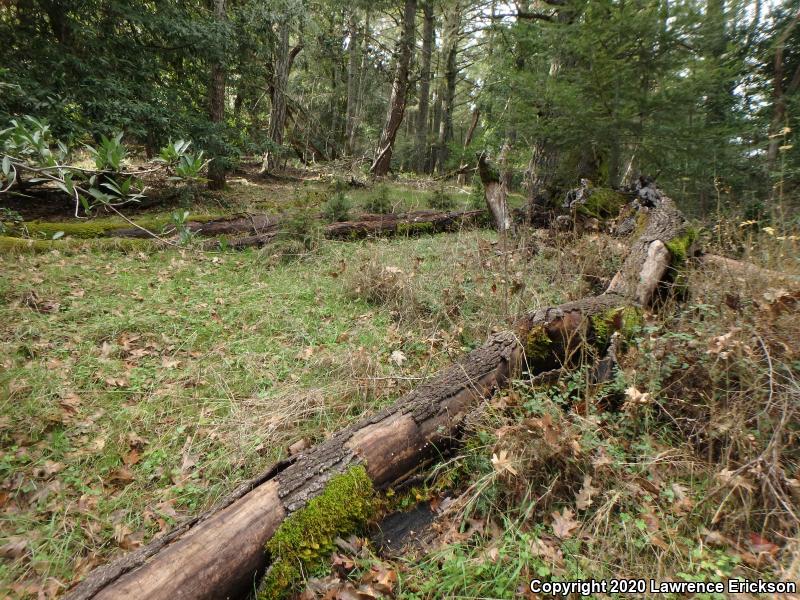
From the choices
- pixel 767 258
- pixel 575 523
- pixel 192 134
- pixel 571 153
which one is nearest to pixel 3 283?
pixel 192 134

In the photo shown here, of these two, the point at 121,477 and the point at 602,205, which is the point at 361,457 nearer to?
the point at 121,477

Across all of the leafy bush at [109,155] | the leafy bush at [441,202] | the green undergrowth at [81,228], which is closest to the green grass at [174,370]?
the green undergrowth at [81,228]

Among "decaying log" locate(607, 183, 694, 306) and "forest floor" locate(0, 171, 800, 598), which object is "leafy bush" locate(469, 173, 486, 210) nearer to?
"decaying log" locate(607, 183, 694, 306)

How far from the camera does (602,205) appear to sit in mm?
6629

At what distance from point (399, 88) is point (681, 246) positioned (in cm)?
1174

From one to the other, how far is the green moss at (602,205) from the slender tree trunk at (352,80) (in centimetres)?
1214

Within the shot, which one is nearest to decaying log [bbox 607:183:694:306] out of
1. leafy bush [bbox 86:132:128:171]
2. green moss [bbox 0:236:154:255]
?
leafy bush [bbox 86:132:128:171]

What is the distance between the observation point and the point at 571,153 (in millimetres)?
8117

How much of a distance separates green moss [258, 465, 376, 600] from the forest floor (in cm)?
10

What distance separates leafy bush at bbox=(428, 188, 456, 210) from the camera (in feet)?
32.9

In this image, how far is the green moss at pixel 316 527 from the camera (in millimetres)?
1729

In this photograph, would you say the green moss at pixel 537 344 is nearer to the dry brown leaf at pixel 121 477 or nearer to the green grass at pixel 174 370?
the green grass at pixel 174 370

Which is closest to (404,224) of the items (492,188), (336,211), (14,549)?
(336,211)

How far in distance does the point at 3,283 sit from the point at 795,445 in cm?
714
